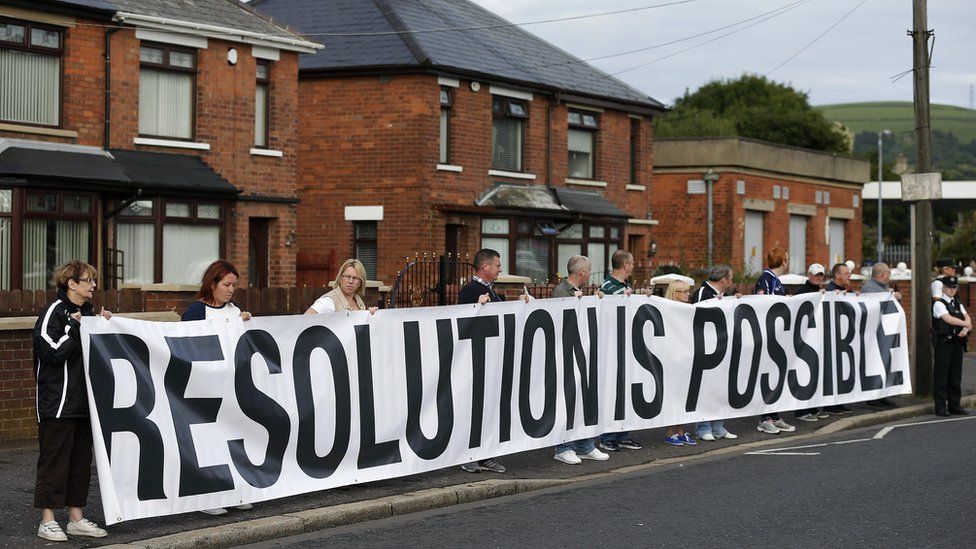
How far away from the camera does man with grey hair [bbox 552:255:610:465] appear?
40.9ft

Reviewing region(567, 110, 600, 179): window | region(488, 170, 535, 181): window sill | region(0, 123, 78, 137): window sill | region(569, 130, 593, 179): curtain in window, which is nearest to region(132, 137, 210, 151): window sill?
region(0, 123, 78, 137): window sill

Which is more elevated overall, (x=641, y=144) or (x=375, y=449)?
(x=641, y=144)

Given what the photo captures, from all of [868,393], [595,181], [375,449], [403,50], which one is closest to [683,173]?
[595,181]

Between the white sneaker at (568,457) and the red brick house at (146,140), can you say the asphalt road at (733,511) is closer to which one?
the white sneaker at (568,457)

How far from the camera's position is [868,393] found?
55.9 ft

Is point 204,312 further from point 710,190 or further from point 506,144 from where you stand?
point 710,190

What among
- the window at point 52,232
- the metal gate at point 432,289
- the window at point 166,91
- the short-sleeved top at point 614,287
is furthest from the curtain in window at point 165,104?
the short-sleeved top at point 614,287

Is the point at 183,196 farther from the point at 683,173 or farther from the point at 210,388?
the point at 683,173

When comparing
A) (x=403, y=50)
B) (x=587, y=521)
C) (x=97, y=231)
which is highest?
(x=403, y=50)

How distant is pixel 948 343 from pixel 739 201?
23604 mm

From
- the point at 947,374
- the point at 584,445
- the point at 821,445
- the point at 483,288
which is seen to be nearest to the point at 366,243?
the point at 947,374

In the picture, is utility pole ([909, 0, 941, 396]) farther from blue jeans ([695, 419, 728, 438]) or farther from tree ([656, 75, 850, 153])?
tree ([656, 75, 850, 153])

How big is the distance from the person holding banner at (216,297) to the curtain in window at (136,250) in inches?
594

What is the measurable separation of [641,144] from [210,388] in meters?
29.0
